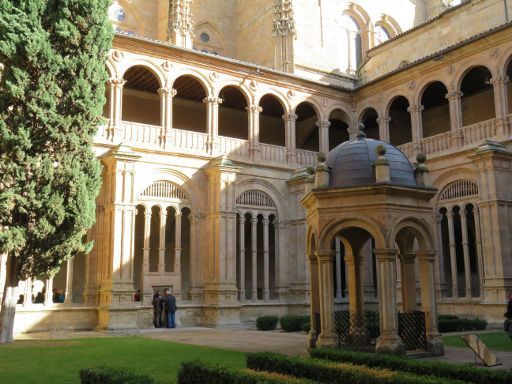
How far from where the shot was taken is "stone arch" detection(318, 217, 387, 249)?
1138 centimetres

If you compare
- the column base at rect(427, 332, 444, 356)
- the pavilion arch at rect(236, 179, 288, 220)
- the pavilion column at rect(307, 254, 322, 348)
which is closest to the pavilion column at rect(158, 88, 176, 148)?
the pavilion arch at rect(236, 179, 288, 220)

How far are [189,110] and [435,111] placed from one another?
41.2 feet

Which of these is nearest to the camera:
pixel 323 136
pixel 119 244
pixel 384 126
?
pixel 119 244

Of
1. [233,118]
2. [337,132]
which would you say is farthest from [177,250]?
[337,132]

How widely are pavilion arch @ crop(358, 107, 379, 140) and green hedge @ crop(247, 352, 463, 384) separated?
69.0 feet

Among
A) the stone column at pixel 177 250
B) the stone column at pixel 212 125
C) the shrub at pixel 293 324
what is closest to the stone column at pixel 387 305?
the shrub at pixel 293 324

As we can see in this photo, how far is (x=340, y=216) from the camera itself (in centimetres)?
1181

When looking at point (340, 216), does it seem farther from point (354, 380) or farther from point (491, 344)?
point (491, 344)

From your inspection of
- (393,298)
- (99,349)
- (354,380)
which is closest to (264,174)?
(99,349)

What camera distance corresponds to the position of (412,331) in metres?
11.9

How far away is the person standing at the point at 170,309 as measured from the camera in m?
21.2

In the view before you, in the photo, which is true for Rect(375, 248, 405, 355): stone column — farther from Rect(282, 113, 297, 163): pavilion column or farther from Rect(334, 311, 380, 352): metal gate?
Rect(282, 113, 297, 163): pavilion column

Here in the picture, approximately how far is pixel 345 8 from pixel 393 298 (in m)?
28.4

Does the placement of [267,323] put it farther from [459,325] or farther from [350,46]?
Answer: [350,46]
